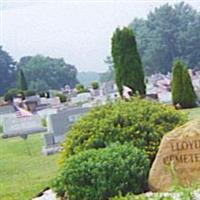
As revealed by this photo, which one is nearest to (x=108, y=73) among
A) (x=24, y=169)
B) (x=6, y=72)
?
(x=6, y=72)

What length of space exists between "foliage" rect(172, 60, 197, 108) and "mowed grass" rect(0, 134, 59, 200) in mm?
6270

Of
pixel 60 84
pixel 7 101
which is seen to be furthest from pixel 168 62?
pixel 7 101

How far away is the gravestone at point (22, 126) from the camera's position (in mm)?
13016

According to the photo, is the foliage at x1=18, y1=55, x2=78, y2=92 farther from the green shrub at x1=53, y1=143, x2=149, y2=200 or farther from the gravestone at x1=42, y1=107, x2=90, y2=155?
the green shrub at x1=53, y1=143, x2=149, y2=200

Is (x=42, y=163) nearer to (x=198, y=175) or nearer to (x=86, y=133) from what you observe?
(x=86, y=133)

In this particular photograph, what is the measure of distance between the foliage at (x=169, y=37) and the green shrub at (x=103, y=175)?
45201 mm

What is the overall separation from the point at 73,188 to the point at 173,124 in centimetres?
143

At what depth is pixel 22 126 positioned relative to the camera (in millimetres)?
13062

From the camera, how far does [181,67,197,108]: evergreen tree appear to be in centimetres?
1772

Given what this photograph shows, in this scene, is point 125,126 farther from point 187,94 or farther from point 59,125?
point 187,94

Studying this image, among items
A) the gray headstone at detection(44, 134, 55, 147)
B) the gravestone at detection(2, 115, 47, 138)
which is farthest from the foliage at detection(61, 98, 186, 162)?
the gravestone at detection(2, 115, 47, 138)

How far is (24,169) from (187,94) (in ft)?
32.3

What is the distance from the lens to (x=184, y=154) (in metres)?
5.08

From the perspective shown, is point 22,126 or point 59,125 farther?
point 22,126
